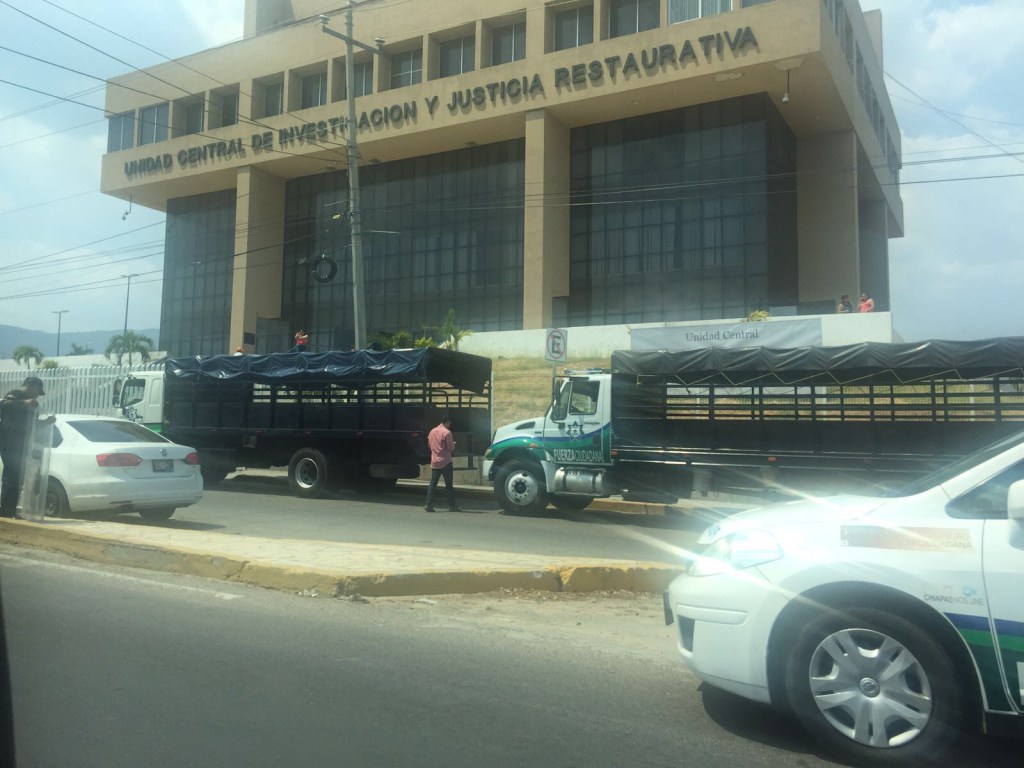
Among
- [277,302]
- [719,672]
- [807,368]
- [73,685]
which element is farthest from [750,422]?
[277,302]

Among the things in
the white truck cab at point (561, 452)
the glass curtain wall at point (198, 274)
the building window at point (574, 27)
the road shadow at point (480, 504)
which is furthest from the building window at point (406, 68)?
the white truck cab at point (561, 452)

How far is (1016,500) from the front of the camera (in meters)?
3.44

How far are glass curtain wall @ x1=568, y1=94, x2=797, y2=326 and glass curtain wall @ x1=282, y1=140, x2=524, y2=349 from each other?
3.66m

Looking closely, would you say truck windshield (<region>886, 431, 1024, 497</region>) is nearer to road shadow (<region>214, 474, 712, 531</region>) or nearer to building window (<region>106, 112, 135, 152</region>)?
road shadow (<region>214, 474, 712, 531</region>)

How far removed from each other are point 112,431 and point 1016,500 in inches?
418

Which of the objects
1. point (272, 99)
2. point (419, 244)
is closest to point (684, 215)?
point (419, 244)

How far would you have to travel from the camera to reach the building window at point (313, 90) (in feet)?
143

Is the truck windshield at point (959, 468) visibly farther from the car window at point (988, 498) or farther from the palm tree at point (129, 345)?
the palm tree at point (129, 345)

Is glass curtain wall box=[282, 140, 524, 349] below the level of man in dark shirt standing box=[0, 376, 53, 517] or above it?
above

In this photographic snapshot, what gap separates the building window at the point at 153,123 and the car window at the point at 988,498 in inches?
2016

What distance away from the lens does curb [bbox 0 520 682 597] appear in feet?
22.8

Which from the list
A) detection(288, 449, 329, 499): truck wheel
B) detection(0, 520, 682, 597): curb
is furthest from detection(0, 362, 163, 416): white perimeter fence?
detection(0, 520, 682, 597): curb

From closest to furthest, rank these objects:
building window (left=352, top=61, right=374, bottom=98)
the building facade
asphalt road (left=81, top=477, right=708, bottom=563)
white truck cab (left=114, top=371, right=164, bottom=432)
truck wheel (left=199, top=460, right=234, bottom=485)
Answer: asphalt road (left=81, top=477, right=708, bottom=563), truck wheel (left=199, top=460, right=234, bottom=485), white truck cab (left=114, top=371, right=164, bottom=432), the building facade, building window (left=352, top=61, right=374, bottom=98)

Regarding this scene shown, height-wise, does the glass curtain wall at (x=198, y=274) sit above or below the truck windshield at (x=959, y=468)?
above
